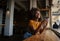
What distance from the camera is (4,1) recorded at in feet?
28.7

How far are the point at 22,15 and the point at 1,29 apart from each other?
567 cm

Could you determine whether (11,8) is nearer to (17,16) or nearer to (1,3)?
(1,3)

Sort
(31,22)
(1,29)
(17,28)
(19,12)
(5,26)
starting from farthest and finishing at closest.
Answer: (19,12)
(17,28)
(1,29)
(5,26)
(31,22)

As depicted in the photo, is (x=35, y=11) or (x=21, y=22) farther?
(x=21, y=22)

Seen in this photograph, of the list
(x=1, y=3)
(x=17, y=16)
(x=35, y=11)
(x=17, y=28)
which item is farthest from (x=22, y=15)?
(x=35, y=11)

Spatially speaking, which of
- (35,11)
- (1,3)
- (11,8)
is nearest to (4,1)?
(1,3)

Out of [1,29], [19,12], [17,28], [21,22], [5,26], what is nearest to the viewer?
[5,26]

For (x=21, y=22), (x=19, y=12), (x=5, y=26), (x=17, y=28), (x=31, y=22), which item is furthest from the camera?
(x=19, y=12)

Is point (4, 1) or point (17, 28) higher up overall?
point (4, 1)

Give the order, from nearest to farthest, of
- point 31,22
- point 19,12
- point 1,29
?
1. point 31,22
2. point 1,29
3. point 19,12

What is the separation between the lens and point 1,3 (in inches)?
358

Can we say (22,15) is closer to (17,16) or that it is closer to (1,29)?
(17,16)

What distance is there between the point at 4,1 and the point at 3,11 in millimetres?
860

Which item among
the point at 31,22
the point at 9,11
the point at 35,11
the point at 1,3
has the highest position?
the point at 1,3
